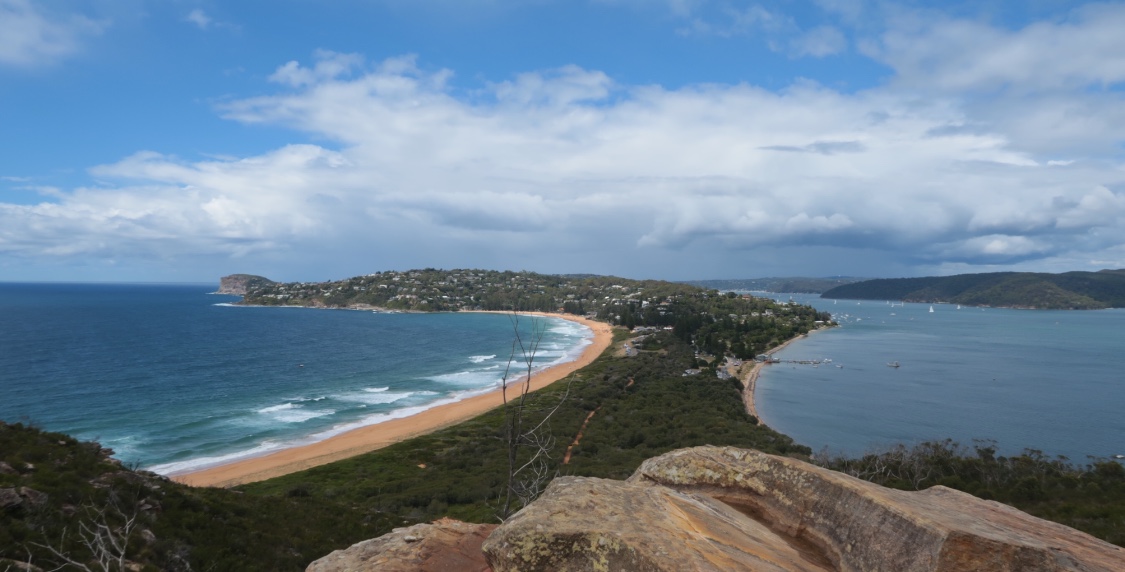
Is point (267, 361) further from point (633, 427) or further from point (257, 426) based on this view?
point (633, 427)

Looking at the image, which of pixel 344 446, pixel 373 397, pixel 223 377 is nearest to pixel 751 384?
pixel 373 397

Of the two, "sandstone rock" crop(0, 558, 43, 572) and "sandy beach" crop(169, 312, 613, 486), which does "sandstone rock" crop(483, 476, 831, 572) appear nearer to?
"sandstone rock" crop(0, 558, 43, 572)

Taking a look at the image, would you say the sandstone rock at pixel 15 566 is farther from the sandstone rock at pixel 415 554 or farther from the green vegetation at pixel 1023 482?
the green vegetation at pixel 1023 482

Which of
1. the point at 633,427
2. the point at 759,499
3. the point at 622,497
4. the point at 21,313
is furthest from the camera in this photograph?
the point at 21,313

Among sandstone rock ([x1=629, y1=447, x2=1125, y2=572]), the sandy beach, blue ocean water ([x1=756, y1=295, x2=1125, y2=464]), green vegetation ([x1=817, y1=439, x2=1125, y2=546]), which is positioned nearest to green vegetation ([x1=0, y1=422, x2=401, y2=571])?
sandstone rock ([x1=629, y1=447, x2=1125, y2=572])

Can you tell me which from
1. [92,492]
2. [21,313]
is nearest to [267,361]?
[92,492]
